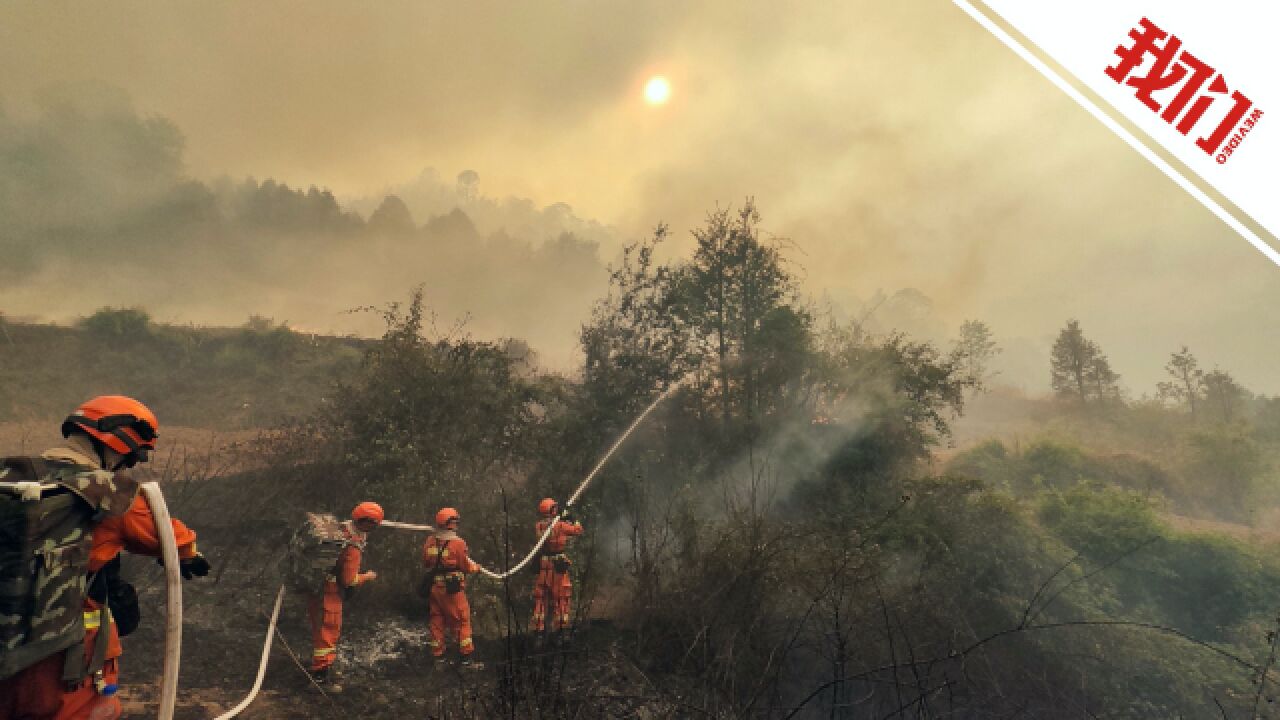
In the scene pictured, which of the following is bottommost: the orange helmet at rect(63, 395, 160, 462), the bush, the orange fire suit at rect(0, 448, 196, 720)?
the orange fire suit at rect(0, 448, 196, 720)

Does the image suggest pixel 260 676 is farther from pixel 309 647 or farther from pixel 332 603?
pixel 309 647

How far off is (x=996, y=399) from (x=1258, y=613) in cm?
9934

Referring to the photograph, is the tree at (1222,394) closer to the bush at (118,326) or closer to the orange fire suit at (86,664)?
the orange fire suit at (86,664)

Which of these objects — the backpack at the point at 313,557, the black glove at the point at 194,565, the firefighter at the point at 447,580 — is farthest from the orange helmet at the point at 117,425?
the firefighter at the point at 447,580

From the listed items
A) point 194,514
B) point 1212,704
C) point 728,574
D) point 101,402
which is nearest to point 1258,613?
point 1212,704

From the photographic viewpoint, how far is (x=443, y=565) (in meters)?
8.11

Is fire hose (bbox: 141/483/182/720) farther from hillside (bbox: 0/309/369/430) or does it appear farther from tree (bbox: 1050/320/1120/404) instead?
tree (bbox: 1050/320/1120/404)

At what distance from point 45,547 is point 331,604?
4.54 metres

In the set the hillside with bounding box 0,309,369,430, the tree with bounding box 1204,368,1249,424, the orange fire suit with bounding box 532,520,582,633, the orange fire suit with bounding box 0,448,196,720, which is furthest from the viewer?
the tree with bounding box 1204,368,1249,424

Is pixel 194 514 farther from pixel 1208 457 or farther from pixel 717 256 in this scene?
pixel 1208 457

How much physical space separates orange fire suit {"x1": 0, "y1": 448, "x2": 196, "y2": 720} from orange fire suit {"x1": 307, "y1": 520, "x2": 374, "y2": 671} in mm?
3304

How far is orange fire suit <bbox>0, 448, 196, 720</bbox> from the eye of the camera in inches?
132

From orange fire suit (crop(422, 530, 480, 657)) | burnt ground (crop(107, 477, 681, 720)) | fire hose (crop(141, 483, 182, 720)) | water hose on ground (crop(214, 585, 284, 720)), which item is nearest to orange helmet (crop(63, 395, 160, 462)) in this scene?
fire hose (crop(141, 483, 182, 720))

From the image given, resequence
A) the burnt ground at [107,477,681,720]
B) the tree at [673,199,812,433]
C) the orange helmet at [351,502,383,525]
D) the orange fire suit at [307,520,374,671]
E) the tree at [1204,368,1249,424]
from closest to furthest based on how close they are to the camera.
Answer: the burnt ground at [107,477,681,720] < the orange fire suit at [307,520,374,671] < the orange helmet at [351,502,383,525] < the tree at [673,199,812,433] < the tree at [1204,368,1249,424]
